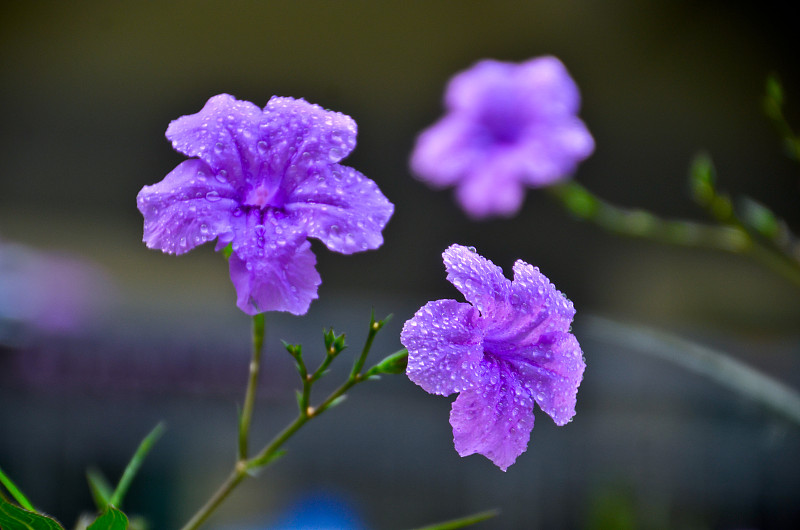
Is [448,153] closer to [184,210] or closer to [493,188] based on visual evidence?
[493,188]

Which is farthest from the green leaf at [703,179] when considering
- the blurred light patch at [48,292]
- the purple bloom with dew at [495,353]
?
the blurred light patch at [48,292]

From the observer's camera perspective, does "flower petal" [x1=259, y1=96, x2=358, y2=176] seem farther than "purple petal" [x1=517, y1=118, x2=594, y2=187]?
No

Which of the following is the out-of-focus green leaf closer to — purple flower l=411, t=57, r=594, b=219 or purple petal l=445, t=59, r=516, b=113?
purple flower l=411, t=57, r=594, b=219

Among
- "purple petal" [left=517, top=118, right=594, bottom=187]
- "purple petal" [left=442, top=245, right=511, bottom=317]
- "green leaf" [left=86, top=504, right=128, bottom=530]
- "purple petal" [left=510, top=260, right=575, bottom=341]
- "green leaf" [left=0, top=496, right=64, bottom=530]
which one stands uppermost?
"purple petal" [left=442, top=245, right=511, bottom=317]

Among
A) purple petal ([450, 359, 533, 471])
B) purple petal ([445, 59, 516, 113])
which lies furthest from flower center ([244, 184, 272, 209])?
purple petal ([445, 59, 516, 113])

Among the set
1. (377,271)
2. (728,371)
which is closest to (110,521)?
(728,371)

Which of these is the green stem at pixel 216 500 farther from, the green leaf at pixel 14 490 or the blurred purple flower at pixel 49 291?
the blurred purple flower at pixel 49 291

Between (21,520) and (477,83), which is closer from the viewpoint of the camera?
(21,520)
